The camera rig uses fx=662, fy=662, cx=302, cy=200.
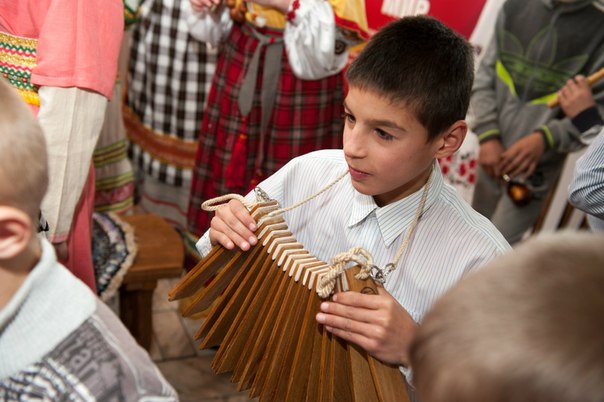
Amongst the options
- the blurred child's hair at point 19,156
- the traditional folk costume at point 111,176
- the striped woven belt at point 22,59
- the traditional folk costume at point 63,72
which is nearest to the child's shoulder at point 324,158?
the traditional folk costume at point 63,72

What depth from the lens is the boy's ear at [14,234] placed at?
0.89 m

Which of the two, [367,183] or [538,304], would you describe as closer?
[538,304]

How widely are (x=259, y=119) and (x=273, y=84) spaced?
15 cm

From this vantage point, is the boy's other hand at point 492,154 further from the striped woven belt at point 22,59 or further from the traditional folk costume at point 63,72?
the striped woven belt at point 22,59

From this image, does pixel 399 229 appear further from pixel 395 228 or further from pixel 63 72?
pixel 63 72

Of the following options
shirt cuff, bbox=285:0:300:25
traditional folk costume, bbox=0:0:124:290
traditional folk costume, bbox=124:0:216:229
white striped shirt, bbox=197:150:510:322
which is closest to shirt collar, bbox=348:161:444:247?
white striped shirt, bbox=197:150:510:322

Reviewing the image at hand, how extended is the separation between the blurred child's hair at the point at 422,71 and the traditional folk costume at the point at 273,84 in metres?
0.86

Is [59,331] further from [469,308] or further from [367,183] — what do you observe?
[367,183]

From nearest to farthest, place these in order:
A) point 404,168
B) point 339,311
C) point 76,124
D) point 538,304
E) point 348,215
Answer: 1. point 538,304
2. point 339,311
3. point 404,168
4. point 348,215
5. point 76,124

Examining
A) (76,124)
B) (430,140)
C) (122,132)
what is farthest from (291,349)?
(122,132)

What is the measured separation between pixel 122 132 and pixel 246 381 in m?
1.69

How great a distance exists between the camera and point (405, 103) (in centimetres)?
138

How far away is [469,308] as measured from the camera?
703 mm

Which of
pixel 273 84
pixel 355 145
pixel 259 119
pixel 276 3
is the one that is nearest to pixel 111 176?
pixel 259 119
